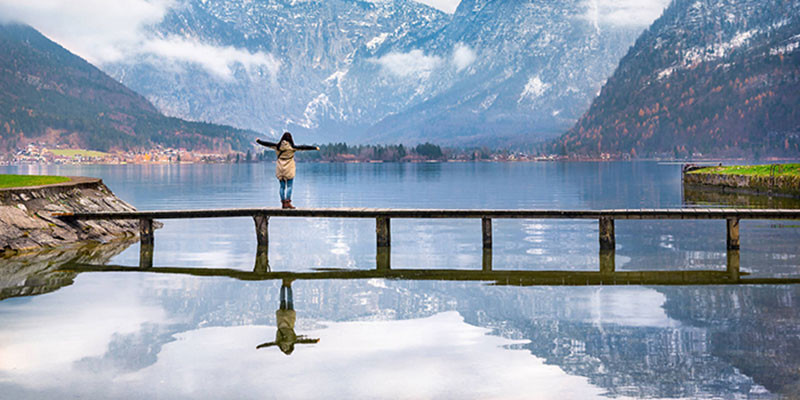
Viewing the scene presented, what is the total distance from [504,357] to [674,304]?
730 cm

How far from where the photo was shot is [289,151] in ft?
113

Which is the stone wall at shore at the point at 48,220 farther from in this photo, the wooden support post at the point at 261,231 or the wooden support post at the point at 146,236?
the wooden support post at the point at 261,231

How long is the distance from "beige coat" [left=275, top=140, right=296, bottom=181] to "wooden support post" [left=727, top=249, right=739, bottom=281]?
16813 mm

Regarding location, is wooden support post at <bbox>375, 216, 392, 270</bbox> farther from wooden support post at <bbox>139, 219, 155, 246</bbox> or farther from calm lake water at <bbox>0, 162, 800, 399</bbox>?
wooden support post at <bbox>139, 219, 155, 246</bbox>

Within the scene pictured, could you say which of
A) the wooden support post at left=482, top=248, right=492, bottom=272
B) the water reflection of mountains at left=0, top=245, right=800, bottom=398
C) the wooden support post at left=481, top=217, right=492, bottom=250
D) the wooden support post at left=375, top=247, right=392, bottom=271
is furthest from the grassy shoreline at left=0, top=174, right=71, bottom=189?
the wooden support post at left=482, top=248, right=492, bottom=272

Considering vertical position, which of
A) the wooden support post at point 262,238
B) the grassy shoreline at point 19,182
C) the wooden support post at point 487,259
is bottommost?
the wooden support post at point 487,259

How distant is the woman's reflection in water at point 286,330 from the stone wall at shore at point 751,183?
59.0m

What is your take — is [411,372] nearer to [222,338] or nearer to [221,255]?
[222,338]

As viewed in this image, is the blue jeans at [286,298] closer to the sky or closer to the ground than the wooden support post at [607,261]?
closer to the ground

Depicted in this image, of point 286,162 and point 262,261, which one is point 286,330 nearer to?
point 262,261

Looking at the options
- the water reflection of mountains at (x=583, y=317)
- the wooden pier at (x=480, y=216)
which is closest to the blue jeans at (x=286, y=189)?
the wooden pier at (x=480, y=216)

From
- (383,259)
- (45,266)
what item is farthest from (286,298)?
(45,266)

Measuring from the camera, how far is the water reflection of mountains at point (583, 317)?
1516 centimetres

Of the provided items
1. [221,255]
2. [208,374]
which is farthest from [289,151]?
[208,374]
